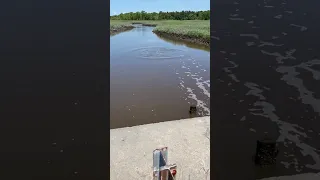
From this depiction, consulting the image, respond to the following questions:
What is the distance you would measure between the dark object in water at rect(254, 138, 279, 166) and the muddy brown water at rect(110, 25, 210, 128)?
11.3 ft

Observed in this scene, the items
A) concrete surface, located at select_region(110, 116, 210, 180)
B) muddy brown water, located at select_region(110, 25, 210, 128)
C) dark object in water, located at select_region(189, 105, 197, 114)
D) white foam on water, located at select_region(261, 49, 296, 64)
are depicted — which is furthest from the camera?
dark object in water, located at select_region(189, 105, 197, 114)

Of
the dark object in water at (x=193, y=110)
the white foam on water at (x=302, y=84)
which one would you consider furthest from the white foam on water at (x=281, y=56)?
the dark object in water at (x=193, y=110)

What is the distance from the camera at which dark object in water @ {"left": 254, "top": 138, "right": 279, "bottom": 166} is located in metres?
2.37

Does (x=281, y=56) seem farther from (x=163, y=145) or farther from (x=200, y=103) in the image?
(x=200, y=103)

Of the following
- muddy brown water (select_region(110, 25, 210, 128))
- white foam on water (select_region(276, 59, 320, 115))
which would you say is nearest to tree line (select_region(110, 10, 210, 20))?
muddy brown water (select_region(110, 25, 210, 128))

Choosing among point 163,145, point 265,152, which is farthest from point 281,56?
point 163,145

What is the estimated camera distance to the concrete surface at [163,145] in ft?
10.4

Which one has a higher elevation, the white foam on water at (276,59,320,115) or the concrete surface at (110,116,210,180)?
the white foam on water at (276,59,320,115)

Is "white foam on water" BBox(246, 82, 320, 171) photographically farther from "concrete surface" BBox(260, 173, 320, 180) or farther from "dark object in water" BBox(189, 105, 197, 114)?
"dark object in water" BBox(189, 105, 197, 114)

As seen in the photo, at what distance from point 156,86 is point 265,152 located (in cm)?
617

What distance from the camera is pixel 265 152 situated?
236 centimetres
